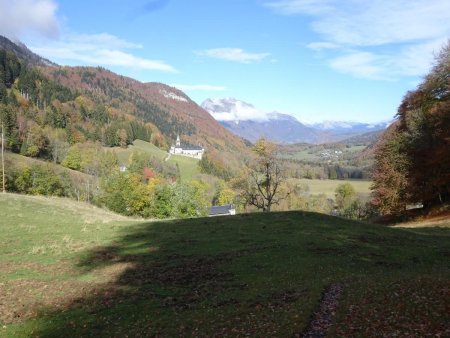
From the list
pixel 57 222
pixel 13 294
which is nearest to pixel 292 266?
pixel 13 294

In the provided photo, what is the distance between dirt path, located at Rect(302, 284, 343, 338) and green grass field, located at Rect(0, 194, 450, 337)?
0.33 m

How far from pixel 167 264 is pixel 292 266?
861cm

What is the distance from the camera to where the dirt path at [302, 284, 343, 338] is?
577 inches

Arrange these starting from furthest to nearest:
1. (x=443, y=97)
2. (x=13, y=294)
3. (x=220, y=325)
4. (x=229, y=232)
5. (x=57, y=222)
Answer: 1. (x=443, y=97)
2. (x=57, y=222)
3. (x=229, y=232)
4. (x=13, y=294)
5. (x=220, y=325)

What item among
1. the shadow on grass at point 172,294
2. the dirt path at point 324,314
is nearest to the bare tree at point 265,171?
the shadow on grass at point 172,294

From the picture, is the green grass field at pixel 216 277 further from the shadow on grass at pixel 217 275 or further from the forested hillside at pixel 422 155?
the forested hillside at pixel 422 155

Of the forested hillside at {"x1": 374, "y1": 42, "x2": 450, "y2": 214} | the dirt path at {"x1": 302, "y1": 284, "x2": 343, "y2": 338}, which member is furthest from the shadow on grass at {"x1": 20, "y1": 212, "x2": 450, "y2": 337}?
the forested hillside at {"x1": 374, "y1": 42, "x2": 450, "y2": 214}

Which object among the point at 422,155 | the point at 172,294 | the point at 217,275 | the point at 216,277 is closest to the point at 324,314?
the point at 172,294

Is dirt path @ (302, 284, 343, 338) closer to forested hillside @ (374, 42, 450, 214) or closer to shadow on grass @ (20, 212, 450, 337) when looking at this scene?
shadow on grass @ (20, 212, 450, 337)

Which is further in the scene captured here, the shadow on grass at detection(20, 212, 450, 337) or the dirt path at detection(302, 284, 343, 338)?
the shadow on grass at detection(20, 212, 450, 337)

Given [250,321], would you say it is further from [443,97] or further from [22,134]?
[22,134]

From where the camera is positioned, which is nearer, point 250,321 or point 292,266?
point 250,321

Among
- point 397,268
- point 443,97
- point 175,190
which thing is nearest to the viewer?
point 397,268

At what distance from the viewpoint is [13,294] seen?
21266 millimetres
